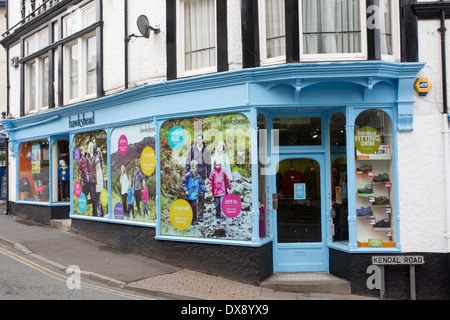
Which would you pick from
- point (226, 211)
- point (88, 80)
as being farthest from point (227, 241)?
point (88, 80)

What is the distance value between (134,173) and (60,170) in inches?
193

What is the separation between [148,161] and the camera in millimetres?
9047

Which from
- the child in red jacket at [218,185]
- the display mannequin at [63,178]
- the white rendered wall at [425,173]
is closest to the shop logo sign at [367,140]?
the white rendered wall at [425,173]

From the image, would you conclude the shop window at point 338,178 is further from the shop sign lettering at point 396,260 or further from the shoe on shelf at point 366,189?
the shop sign lettering at point 396,260

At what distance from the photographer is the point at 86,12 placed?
37.0 ft

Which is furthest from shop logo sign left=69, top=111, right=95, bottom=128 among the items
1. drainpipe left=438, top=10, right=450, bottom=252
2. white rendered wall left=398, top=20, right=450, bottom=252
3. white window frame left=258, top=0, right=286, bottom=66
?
drainpipe left=438, top=10, right=450, bottom=252

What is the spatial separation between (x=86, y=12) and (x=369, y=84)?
8592mm

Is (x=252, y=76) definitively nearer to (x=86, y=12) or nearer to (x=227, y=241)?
(x=227, y=241)

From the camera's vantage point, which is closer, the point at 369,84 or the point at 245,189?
the point at 369,84

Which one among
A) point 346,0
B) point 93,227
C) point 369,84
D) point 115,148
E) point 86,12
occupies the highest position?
point 86,12

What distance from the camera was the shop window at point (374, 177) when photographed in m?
7.33

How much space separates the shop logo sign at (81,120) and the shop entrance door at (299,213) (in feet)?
18.8
